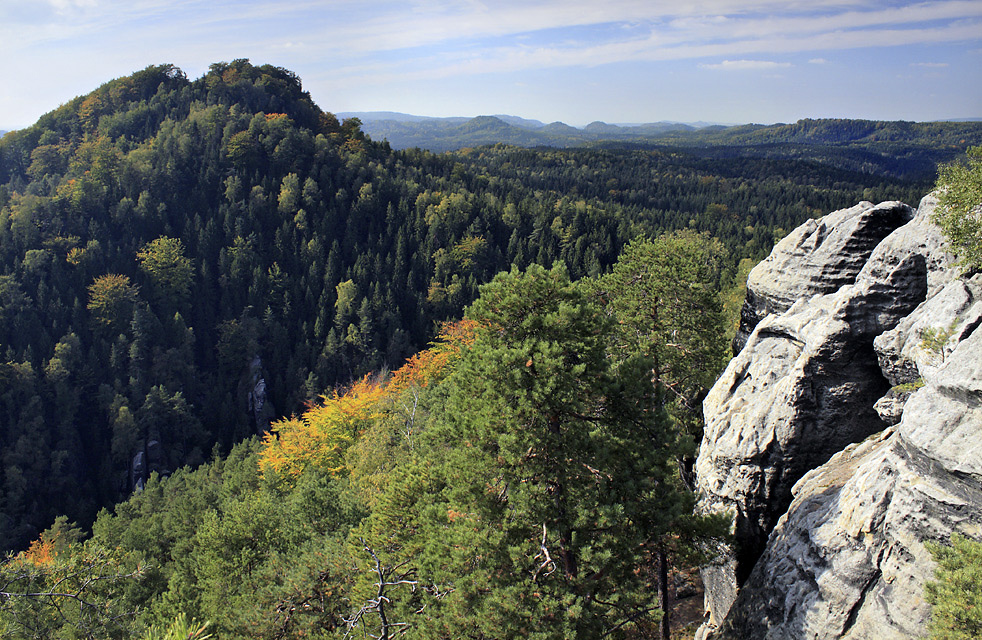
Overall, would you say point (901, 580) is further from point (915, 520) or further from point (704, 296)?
point (704, 296)

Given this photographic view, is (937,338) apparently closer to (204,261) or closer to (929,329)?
(929,329)

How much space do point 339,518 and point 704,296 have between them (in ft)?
59.3

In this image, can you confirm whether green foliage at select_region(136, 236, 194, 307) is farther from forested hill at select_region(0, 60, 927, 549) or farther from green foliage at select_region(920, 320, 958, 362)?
green foliage at select_region(920, 320, 958, 362)

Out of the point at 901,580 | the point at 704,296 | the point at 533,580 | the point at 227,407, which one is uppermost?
the point at 704,296

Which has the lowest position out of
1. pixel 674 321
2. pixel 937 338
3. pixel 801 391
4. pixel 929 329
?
pixel 801 391

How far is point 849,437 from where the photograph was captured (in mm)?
13273

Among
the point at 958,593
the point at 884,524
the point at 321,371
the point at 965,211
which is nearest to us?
the point at 958,593

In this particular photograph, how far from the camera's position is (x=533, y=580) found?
38.9 ft

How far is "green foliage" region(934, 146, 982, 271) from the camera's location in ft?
35.8

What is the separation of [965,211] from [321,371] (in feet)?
250

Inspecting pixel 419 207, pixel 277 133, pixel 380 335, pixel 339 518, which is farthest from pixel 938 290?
pixel 277 133

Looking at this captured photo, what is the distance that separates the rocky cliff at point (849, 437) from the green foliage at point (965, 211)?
0.55m

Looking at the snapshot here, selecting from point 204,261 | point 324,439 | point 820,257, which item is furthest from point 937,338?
point 204,261

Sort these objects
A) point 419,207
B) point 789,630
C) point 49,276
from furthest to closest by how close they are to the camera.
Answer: point 419,207, point 49,276, point 789,630
